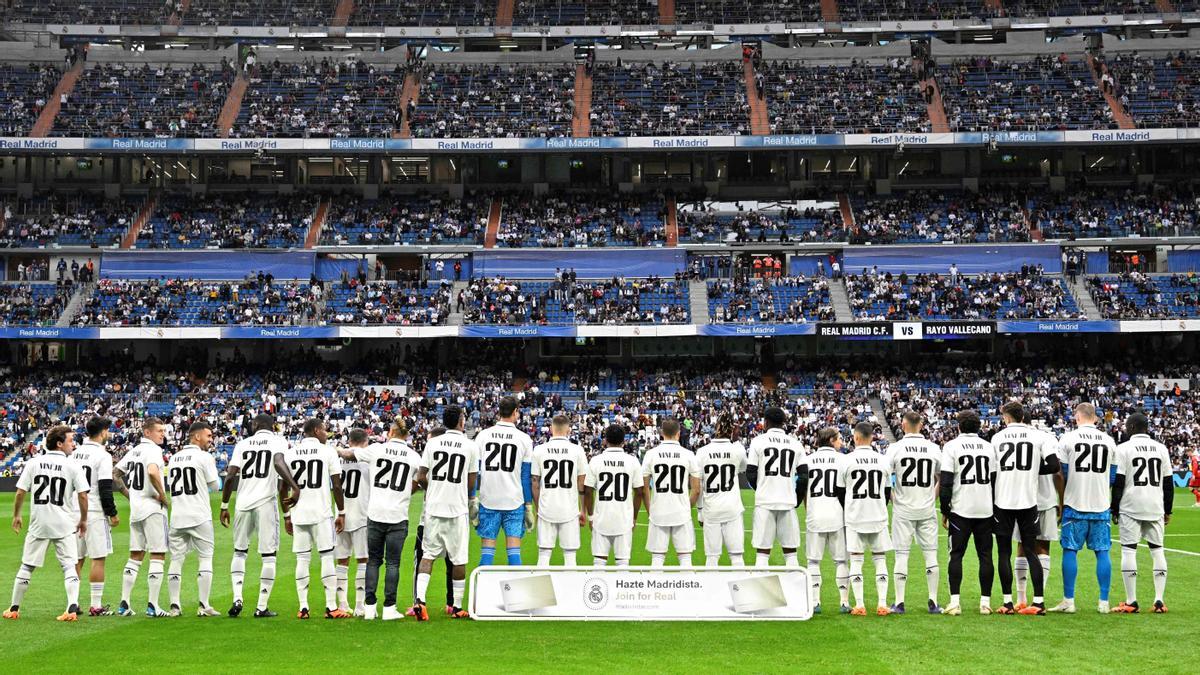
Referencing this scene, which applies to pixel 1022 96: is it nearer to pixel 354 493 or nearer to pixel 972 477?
pixel 972 477

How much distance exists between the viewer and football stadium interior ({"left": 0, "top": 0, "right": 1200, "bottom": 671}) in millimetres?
50844

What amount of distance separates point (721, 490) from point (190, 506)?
6268 millimetres

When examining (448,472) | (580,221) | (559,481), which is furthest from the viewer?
(580,221)

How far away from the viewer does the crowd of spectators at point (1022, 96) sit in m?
59.0

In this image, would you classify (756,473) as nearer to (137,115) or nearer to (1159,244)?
(1159,244)

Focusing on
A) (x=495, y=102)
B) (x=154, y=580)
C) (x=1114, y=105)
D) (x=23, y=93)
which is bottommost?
(x=154, y=580)

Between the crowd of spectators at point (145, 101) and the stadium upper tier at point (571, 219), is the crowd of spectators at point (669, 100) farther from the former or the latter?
the crowd of spectators at point (145, 101)

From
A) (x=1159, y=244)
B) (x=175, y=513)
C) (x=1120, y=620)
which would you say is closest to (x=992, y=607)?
(x=1120, y=620)

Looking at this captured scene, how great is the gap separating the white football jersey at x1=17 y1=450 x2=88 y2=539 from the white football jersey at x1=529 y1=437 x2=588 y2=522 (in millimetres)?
5230

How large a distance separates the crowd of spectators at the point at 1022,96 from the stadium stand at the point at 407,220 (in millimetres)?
24690

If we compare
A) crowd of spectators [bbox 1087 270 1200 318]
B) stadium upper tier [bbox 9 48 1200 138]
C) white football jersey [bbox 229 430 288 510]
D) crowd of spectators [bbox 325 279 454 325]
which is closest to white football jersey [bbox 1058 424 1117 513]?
white football jersey [bbox 229 430 288 510]

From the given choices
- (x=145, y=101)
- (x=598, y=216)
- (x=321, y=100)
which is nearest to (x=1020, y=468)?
(x=598, y=216)

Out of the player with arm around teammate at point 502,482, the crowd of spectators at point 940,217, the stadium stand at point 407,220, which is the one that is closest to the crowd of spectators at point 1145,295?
the crowd of spectators at point 940,217

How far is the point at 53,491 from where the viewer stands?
44.2 feet
